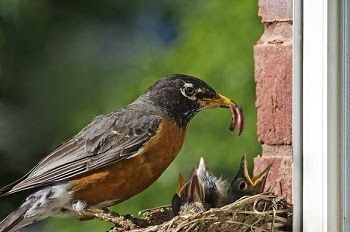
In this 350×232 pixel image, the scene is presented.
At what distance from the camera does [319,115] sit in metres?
2.52

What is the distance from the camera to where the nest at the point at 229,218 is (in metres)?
2.36

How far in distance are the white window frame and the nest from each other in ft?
0.16

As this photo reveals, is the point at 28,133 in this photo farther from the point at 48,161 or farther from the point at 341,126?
the point at 341,126

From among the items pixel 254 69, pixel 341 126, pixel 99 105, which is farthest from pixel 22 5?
pixel 341 126

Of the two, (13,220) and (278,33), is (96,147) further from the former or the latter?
(278,33)

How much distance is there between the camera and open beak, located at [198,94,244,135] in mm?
2453

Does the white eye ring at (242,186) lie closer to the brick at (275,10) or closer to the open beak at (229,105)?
the open beak at (229,105)

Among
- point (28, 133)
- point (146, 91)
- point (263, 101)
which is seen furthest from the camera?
point (263, 101)

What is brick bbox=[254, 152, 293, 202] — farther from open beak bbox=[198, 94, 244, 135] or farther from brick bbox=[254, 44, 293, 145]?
open beak bbox=[198, 94, 244, 135]

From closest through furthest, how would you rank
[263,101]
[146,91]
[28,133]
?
[28,133], [146,91], [263,101]

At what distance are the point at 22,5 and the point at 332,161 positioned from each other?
901 millimetres

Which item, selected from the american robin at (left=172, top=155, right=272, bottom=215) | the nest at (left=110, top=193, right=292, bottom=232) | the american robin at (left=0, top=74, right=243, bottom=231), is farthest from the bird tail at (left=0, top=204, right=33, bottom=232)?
the american robin at (left=172, top=155, right=272, bottom=215)

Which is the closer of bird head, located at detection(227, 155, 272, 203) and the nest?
the nest

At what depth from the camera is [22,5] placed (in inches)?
88.4
